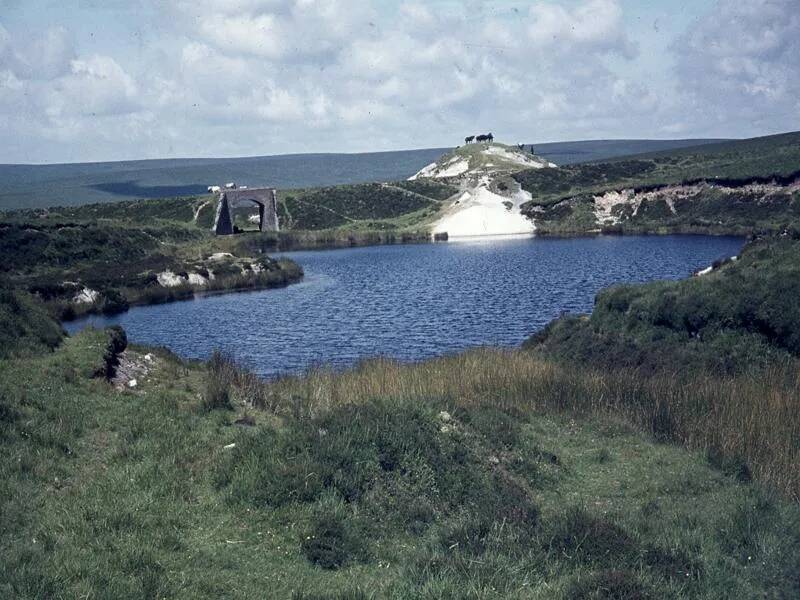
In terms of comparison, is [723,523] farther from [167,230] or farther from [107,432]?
[167,230]

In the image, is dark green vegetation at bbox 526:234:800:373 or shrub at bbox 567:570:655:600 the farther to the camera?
dark green vegetation at bbox 526:234:800:373

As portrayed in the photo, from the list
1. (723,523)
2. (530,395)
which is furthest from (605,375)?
(723,523)

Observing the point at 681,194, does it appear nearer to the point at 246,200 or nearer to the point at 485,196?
the point at 485,196

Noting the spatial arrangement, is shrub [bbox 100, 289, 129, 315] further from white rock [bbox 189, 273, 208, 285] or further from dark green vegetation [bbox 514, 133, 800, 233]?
dark green vegetation [bbox 514, 133, 800, 233]

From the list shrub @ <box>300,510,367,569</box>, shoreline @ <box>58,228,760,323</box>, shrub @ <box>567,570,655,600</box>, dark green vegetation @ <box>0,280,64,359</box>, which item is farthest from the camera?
shoreline @ <box>58,228,760,323</box>

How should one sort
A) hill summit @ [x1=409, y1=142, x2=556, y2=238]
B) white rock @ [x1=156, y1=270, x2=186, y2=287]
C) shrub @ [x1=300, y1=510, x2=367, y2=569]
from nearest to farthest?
shrub @ [x1=300, y1=510, x2=367, y2=569] < white rock @ [x1=156, y1=270, x2=186, y2=287] < hill summit @ [x1=409, y1=142, x2=556, y2=238]

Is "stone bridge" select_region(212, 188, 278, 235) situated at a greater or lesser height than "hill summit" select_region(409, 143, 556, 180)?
lesser

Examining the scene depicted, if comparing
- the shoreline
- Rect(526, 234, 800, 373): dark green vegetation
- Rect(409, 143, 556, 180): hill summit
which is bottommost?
the shoreline

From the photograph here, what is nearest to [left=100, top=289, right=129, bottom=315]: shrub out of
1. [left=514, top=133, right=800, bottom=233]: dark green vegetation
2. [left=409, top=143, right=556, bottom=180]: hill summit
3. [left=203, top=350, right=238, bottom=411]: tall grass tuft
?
[left=203, top=350, right=238, bottom=411]: tall grass tuft

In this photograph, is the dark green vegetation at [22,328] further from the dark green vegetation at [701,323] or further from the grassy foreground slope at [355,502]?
the dark green vegetation at [701,323]
